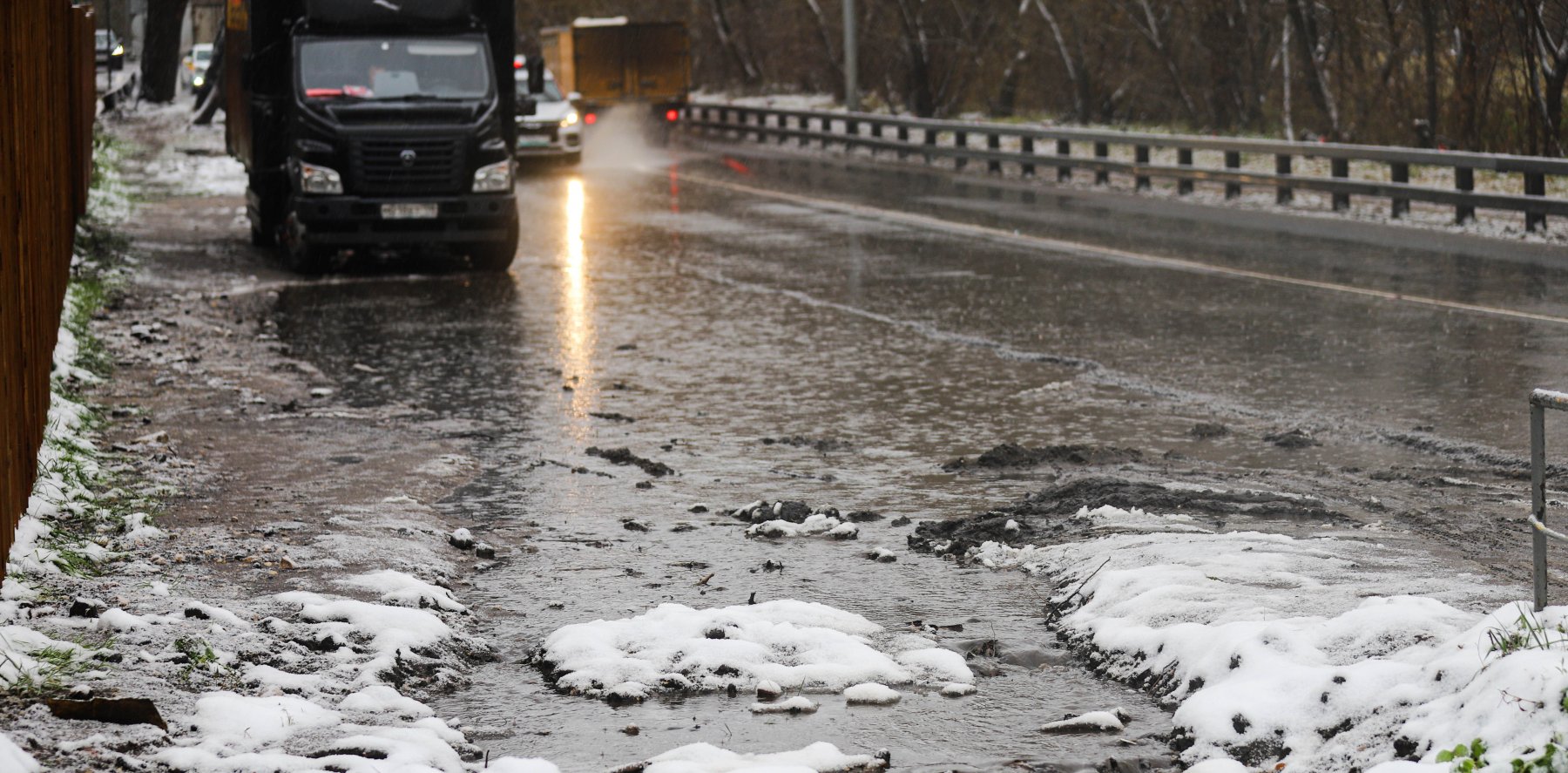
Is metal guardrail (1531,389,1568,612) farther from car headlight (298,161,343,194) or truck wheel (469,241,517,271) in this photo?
car headlight (298,161,343,194)

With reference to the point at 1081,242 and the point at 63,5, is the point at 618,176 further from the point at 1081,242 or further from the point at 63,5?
the point at 63,5

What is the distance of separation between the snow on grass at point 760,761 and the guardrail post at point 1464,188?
17.5m

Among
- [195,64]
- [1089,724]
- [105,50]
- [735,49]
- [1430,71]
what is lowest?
[1089,724]

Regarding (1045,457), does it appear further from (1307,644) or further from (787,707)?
(787,707)

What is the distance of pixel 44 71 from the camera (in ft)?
32.3

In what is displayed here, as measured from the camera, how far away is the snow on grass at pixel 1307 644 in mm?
4531

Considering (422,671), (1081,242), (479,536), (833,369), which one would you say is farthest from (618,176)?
(422,671)

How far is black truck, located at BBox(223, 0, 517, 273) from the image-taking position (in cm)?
1738

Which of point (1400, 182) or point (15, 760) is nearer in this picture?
point (15, 760)

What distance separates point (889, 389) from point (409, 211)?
25.1 ft

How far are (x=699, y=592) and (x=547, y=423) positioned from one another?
3724 mm

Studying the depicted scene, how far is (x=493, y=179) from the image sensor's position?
1759cm

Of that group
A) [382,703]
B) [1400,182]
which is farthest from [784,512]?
[1400,182]

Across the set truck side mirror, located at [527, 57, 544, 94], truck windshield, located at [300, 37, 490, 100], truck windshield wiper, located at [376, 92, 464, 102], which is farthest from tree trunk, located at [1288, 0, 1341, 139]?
truck windshield wiper, located at [376, 92, 464, 102]
